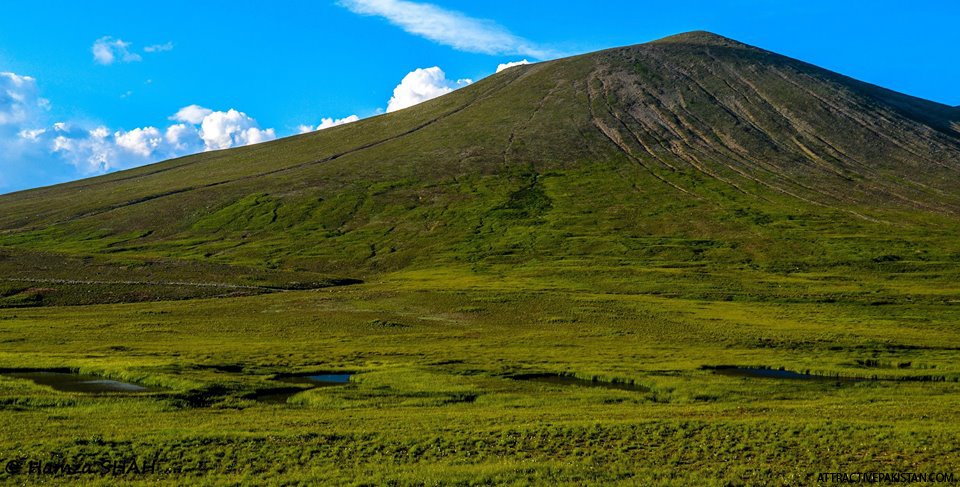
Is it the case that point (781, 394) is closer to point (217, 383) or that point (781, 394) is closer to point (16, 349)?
point (217, 383)

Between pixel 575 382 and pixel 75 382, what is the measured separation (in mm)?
42134

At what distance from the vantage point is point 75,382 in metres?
59.4

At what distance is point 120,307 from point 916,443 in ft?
359

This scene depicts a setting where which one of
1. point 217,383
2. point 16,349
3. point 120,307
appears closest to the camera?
point 217,383

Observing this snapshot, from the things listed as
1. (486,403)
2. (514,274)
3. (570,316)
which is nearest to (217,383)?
(486,403)

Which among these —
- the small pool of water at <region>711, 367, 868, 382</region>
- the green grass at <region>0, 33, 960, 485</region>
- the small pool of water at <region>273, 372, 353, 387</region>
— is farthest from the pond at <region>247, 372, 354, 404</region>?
the small pool of water at <region>711, 367, 868, 382</region>

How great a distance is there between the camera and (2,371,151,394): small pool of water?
56.0m

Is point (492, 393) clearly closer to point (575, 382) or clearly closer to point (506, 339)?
point (575, 382)

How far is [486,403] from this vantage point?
2039 inches

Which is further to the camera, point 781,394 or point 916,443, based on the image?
point 781,394

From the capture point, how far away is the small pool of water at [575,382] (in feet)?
191

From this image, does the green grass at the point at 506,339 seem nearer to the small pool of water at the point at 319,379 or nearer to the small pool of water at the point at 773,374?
the small pool of water at the point at 319,379

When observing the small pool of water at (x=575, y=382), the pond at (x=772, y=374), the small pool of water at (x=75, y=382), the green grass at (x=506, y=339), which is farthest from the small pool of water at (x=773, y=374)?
the small pool of water at (x=75, y=382)

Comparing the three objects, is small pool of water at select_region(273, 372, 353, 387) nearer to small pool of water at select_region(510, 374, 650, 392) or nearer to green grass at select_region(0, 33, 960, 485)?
green grass at select_region(0, 33, 960, 485)
